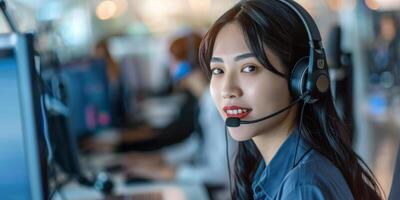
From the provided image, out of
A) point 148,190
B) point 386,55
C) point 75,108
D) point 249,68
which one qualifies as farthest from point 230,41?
point 386,55

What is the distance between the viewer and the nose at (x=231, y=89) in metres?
0.84

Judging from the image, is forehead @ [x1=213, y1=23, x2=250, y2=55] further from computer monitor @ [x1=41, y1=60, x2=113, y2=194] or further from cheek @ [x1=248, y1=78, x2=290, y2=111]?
computer monitor @ [x1=41, y1=60, x2=113, y2=194]

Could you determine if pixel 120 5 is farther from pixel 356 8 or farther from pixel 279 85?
pixel 279 85

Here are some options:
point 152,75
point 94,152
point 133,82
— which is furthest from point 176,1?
point 94,152

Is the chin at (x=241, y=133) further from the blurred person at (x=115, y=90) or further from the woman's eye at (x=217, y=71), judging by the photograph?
the blurred person at (x=115, y=90)

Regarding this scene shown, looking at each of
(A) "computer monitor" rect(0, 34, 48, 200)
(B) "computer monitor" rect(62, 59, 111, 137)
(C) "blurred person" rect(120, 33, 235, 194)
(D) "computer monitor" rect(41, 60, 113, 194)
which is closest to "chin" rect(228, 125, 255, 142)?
(A) "computer monitor" rect(0, 34, 48, 200)

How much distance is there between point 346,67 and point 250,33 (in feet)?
3.27

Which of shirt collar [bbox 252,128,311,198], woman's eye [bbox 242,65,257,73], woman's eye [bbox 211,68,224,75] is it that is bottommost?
shirt collar [bbox 252,128,311,198]

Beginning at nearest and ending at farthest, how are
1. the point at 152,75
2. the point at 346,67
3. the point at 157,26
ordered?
the point at 346,67, the point at 152,75, the point at 157,26

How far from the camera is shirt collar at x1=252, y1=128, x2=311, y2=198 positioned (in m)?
0.87

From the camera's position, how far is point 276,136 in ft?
2.97

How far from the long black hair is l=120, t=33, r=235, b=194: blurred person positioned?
117 centimetres

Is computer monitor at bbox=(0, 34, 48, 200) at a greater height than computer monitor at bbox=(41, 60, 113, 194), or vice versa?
computer monitor at bbox=(0, 34, 48, 200)

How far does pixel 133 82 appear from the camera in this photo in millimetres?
4590
